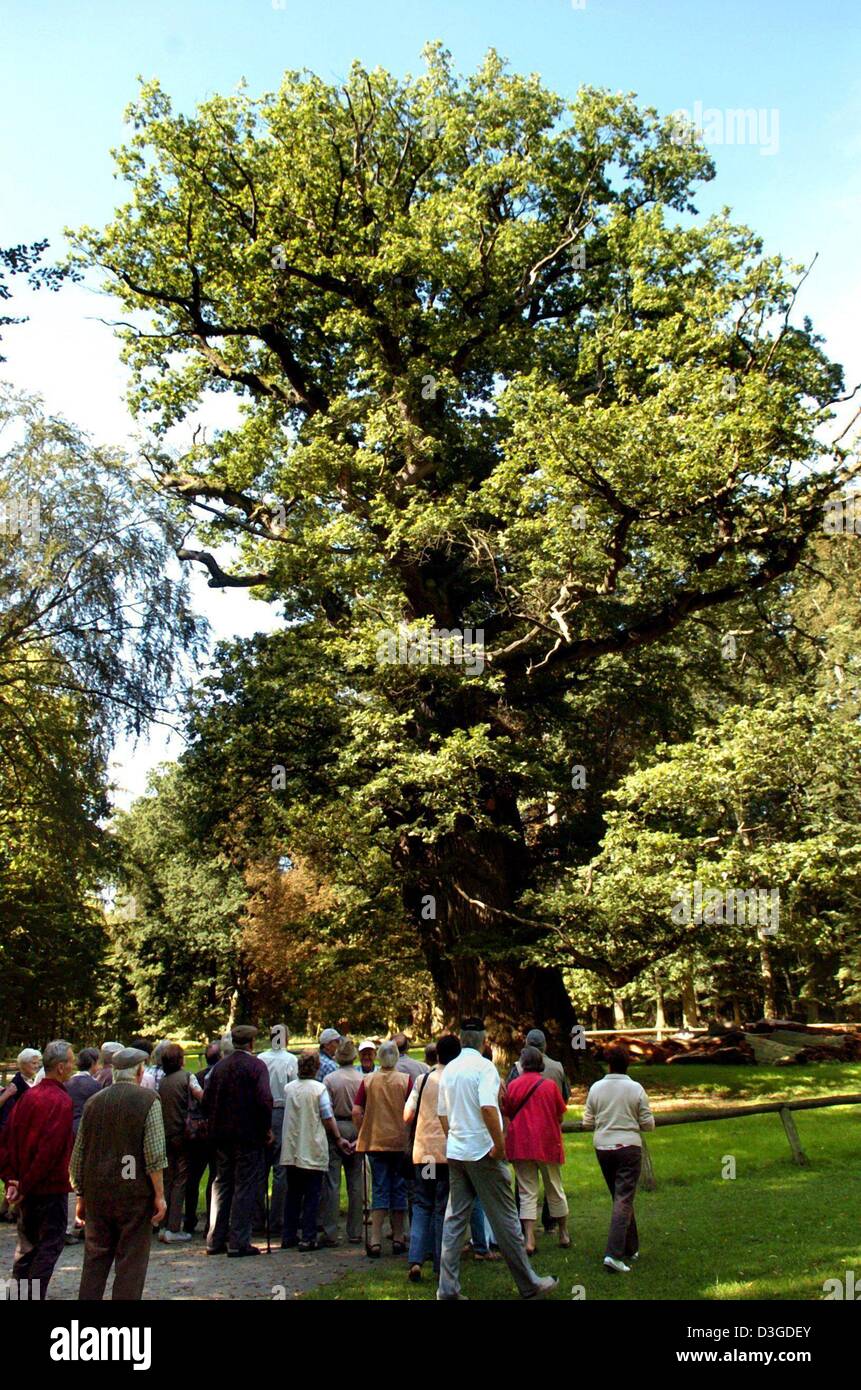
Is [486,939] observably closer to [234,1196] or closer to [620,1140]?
[234,1196]

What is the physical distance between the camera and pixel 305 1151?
10016 mm

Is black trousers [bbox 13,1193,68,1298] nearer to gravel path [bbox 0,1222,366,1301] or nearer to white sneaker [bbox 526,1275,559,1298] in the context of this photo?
gravel path [bbox 0,1222,366,1301]

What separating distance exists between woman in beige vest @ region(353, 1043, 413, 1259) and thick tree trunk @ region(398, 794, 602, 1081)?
1151 centimetres

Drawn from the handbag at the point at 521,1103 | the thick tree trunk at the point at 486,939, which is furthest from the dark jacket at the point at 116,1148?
the thick tree trunk at the point at 486,939

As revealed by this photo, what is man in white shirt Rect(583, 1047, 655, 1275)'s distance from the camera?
8820 millimetres

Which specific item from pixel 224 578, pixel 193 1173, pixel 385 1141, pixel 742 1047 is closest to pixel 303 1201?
pixel 385 1141

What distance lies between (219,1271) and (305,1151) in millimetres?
1251

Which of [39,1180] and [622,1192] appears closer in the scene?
[39,1180]

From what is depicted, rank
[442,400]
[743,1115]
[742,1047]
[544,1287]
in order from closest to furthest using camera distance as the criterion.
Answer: [544,1287] < [743,1115] < [442,400] < [742,1047]

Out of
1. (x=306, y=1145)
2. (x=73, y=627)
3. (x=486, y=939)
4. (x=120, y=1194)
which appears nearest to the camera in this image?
(x=120, y=1194)

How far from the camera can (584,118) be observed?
23.8 meters

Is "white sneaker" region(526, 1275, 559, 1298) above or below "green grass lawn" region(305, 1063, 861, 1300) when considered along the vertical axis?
above

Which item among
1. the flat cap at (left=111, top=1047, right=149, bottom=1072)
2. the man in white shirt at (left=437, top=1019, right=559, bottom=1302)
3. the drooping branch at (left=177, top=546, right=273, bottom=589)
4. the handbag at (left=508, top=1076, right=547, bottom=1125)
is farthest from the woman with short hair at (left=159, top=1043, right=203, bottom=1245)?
the drooping branch at (left=177, top=546, right=273, bottom=589)
